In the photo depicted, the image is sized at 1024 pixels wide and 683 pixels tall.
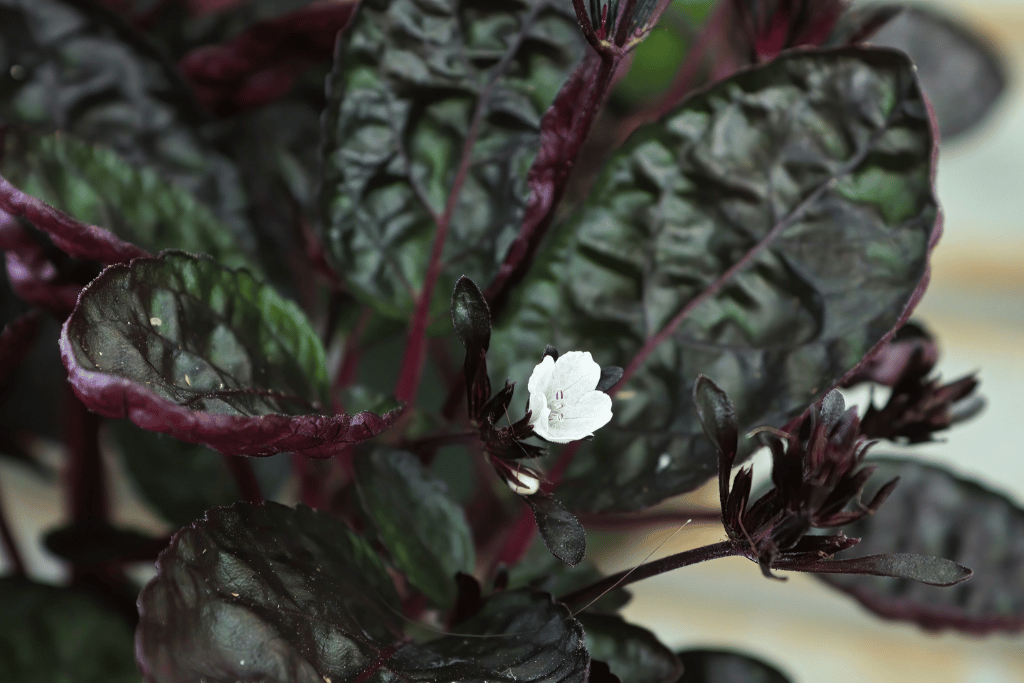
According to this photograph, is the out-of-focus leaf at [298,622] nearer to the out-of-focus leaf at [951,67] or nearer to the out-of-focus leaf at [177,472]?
the out-of-focus leaf at [177,472]

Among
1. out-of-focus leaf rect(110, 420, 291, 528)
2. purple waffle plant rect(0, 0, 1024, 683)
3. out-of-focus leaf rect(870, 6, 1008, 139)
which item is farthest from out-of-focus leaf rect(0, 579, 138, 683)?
out-of-focus leaf rect(870, 6, 1008, 139)

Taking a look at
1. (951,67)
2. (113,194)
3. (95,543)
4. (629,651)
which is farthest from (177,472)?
(951,67)

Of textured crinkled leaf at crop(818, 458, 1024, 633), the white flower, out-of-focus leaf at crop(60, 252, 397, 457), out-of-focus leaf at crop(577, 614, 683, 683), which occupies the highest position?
the white flower

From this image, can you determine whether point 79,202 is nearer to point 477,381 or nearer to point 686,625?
point 477,381

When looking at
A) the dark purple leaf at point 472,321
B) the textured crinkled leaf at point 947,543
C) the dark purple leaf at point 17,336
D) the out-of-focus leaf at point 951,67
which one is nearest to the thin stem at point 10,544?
the dark purple leaf at point 17,336

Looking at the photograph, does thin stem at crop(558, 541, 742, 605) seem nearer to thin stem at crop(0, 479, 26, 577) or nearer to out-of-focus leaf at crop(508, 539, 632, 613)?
out-of-focus leaf at crop(508, 539, 632, 613)

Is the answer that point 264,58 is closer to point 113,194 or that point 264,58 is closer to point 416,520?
point 113,194
